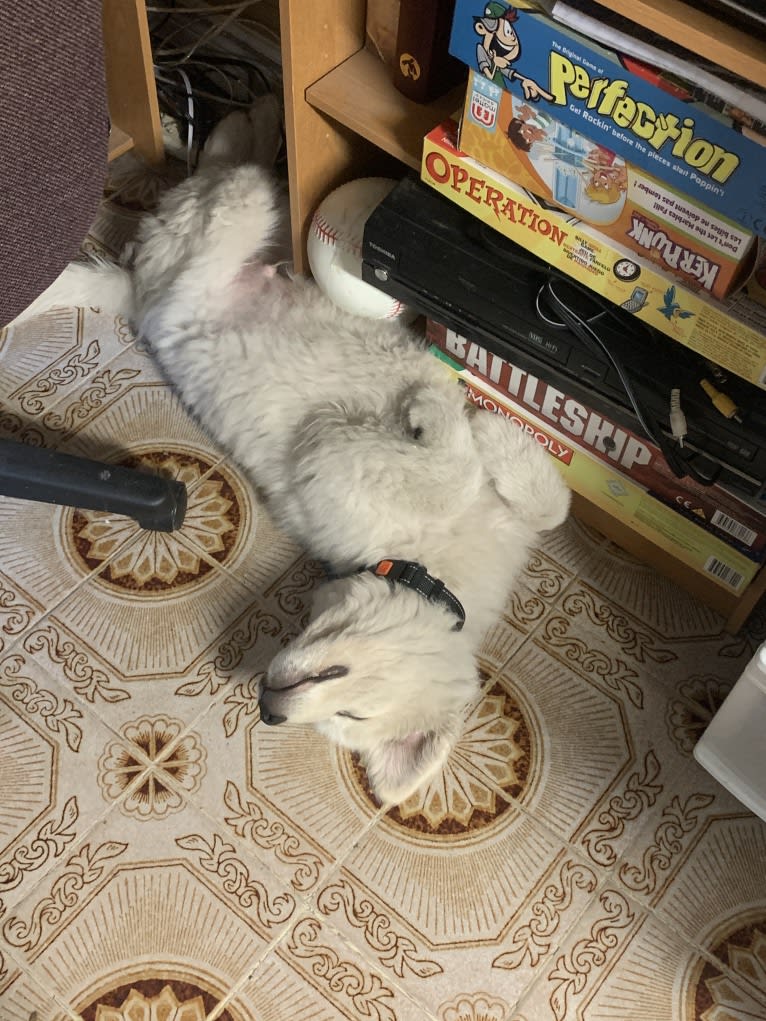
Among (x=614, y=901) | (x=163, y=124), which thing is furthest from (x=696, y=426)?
(x=163, y=124)

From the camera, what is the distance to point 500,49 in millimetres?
926

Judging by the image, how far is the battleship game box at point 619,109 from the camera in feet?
2.70

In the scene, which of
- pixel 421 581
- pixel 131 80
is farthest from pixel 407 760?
pixel 131 80

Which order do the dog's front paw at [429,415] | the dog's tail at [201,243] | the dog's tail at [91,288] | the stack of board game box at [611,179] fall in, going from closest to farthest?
the stack of board game box at [611,179], the dog's front paw at [429,415], the dog's tail at [201,243], the dog's tail at [91,288]

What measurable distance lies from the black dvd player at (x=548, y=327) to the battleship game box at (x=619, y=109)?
225 mm

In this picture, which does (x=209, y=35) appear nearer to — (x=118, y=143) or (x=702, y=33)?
(x=118, y=143)

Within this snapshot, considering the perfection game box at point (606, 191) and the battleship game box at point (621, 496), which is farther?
the battleship game box at point (621, 496)

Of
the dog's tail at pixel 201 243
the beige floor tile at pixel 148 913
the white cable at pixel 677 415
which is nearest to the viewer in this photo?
the white cable at pixel 677 415

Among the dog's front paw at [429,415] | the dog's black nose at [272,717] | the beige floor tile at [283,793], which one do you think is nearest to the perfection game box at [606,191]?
the dog's front paw at [429,415]

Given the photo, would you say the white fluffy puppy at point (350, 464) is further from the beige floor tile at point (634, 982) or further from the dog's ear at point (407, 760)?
the beige floor tile at point (634, 982)

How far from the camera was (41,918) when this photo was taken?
117 centimetres

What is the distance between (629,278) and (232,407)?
0.62 m

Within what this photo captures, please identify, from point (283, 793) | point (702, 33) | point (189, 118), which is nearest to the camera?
point (702, 33)

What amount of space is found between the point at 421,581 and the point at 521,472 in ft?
0.85
